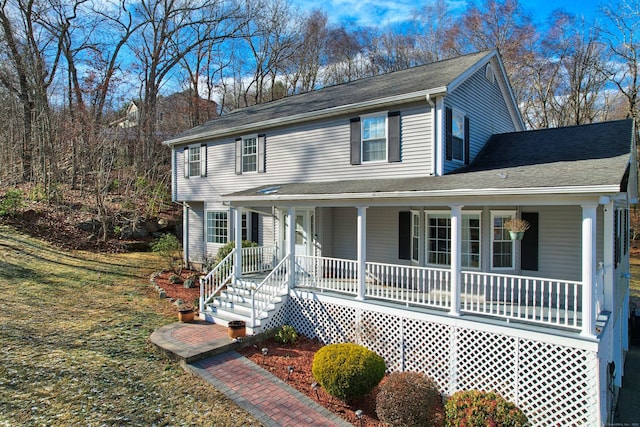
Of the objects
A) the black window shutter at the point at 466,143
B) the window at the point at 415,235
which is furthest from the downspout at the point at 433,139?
the black window shutter at the point at 466,143

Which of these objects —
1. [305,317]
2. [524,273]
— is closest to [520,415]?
[524,273]

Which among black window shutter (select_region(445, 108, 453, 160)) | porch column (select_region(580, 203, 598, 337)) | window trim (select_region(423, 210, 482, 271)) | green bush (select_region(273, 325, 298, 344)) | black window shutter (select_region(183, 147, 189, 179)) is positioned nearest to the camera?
porch column (select_region(580, 203, 598, 337))

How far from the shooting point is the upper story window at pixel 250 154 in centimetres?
1416

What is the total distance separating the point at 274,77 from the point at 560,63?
21.4 meters

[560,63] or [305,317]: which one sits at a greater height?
[560,63]

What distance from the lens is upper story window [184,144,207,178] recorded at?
1645 centimetres

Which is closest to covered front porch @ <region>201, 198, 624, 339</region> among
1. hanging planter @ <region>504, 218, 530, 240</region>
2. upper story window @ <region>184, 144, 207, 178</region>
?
hanging planter @ <region>504, 218, 530, 240</region>

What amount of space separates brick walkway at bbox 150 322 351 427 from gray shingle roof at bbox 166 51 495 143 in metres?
7.42

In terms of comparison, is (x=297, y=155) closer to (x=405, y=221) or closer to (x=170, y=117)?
(x=405, y=221)

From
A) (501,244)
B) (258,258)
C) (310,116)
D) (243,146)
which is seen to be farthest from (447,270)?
(243,146)

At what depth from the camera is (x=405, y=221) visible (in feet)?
36.1

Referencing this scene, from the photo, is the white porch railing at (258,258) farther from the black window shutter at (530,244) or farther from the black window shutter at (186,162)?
the black window shutter at (530,244)

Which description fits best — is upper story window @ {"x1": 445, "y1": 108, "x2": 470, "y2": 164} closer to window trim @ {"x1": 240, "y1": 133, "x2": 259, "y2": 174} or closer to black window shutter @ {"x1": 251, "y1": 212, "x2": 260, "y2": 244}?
window trim @ {"x1": 240, "y1": 133, "x2": 259, "y2": 174}

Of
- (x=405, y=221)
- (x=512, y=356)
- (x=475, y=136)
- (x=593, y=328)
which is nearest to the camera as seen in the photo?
(x=593, y=328)
